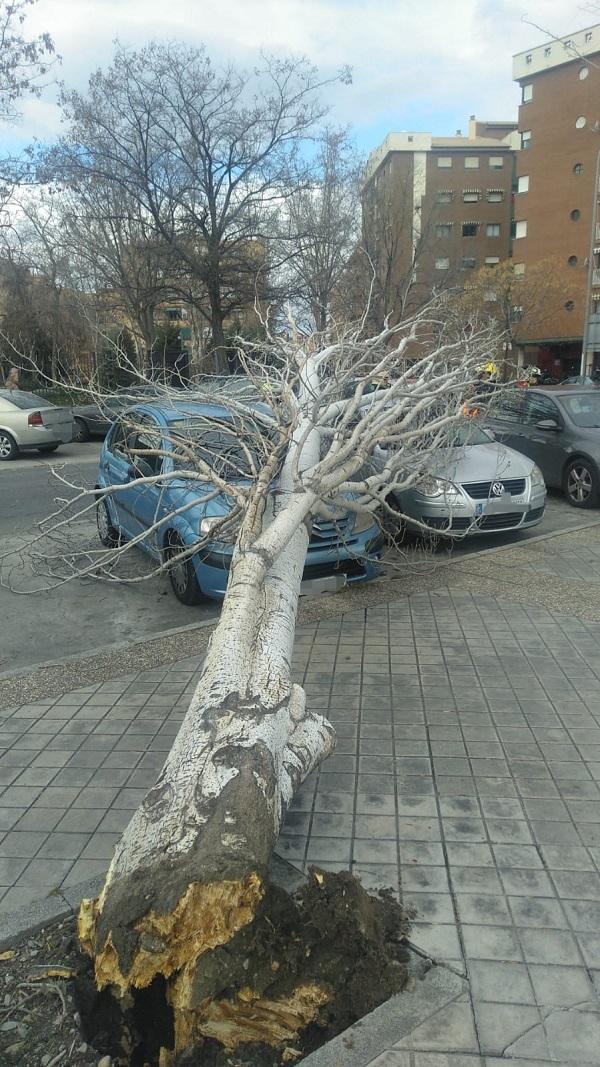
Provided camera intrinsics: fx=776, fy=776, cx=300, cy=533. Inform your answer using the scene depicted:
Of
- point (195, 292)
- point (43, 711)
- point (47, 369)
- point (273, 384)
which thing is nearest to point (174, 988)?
point (43, 711)

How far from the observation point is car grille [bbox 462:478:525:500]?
866cm

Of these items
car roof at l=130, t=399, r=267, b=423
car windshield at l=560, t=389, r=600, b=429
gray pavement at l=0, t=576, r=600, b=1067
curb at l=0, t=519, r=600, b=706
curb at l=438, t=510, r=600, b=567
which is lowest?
curb at l=438, t=510, r=600, b=567

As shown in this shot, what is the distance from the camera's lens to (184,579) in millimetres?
7082

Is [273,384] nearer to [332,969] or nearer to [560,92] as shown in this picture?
[332,969]

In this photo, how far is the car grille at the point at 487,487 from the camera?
8.66 metres

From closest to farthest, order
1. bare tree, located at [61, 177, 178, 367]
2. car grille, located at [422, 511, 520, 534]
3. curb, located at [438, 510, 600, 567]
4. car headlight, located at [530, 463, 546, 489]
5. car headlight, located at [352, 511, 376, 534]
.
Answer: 1. car headlight, located at [352, 511, 376, 534]
2. curb, located at [438, 510, 600, 567]
3. car grille, located at [422, 511, 520, 534]
4. car headlight, located at [530, 463, 546, 489]
5. bare tree, located at [61, 177, 178, 367]

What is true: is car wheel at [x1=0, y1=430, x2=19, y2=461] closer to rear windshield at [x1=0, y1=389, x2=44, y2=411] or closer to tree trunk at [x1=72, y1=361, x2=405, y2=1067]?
rear windshield at [x1=0, y1=389, x2=44, y2=411]

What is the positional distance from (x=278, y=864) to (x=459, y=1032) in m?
1.05

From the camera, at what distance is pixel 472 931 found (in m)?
2.88

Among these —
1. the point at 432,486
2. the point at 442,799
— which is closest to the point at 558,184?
the point at 432,486

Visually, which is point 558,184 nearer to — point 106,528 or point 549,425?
point 549,425

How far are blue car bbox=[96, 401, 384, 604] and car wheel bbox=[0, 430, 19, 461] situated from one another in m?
11.1

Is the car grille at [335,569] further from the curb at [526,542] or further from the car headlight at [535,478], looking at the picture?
the car headlight at [535,478]

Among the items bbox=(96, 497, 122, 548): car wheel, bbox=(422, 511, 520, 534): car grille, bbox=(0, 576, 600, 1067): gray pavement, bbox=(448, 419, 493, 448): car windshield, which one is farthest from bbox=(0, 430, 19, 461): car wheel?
bbox=(0, 576, 600, 1067): gray pavement
